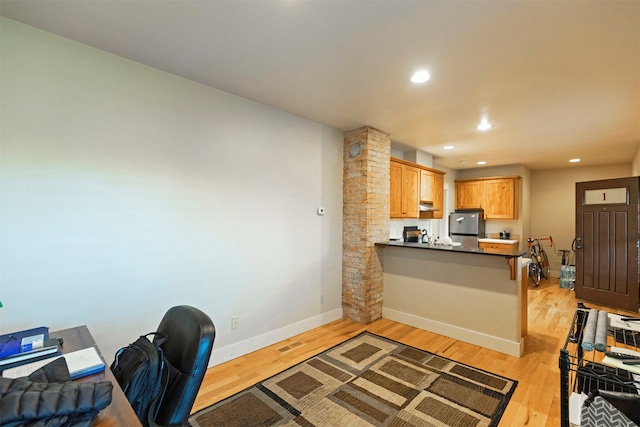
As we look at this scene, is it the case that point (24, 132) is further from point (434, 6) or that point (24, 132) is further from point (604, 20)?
point (604, 20)

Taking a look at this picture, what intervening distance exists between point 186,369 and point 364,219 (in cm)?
295

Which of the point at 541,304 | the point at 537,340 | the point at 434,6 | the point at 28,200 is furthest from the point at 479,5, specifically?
the point at 541,304

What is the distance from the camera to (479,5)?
1657mm

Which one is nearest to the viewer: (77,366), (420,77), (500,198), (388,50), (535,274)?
(77,366)

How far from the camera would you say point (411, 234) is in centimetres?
523

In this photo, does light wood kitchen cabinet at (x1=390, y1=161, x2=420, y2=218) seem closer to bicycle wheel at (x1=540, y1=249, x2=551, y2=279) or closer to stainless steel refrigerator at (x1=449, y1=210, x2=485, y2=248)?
stainless steel refrigerator at (x1=449, y1=210, x2=485, y2=248)

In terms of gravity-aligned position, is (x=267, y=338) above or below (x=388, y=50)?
below

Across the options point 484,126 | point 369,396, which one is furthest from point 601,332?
point 484,126

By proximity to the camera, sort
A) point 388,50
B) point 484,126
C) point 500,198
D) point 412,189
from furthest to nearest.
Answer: point 500,198 < point 412,189 < point 484,126 < point 388,50

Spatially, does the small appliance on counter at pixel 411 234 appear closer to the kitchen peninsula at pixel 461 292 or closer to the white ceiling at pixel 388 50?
the kitchen peninsula at pixel 461 292

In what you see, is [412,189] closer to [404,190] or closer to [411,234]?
[404,190]

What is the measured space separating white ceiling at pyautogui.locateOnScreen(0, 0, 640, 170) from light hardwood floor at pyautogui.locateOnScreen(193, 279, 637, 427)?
258cm

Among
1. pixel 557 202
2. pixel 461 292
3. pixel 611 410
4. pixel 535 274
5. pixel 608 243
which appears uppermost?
pixel 557 202

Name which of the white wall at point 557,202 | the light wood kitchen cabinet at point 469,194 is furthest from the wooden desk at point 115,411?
the white wall at point 557,202
